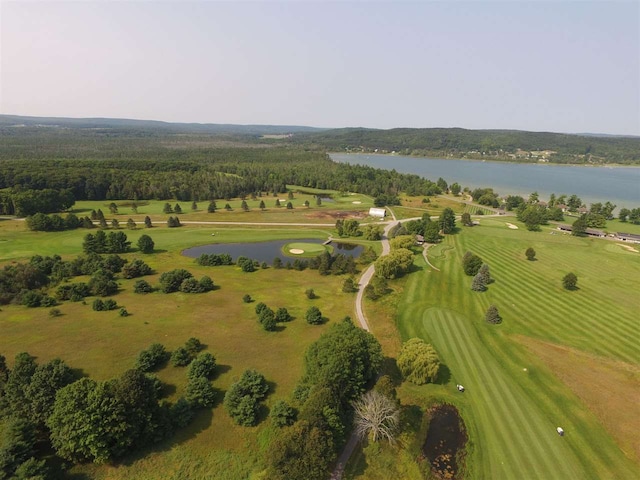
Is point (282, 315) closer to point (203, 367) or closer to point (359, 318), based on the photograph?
point (359, 318)

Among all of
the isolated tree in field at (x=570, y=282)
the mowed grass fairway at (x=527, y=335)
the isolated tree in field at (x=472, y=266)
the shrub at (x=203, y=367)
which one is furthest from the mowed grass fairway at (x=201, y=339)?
the isolated tree in field at (x=570, y=282)

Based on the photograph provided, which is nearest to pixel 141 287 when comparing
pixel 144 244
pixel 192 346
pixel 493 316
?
pixel 192 346

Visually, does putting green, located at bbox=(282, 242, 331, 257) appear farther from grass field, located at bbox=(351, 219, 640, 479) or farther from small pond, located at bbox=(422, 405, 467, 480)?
small pond, located at bbox=(422, 405, 467, 480)

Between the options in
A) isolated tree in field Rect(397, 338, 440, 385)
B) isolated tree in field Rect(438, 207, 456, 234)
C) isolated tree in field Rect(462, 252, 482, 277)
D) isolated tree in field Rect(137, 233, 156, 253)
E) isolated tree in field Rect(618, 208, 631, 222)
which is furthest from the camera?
isolated tree in field Rect(618, 208, 631, 222)

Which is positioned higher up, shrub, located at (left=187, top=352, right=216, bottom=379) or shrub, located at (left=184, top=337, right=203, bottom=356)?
shrub, located at (left=187, top=352, right=216, bottom=379)

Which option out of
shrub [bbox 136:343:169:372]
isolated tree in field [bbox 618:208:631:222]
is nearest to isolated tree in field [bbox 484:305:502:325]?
shrub [bbox 136:343:169:372]

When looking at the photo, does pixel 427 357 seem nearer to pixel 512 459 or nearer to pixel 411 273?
pixel 512 459
